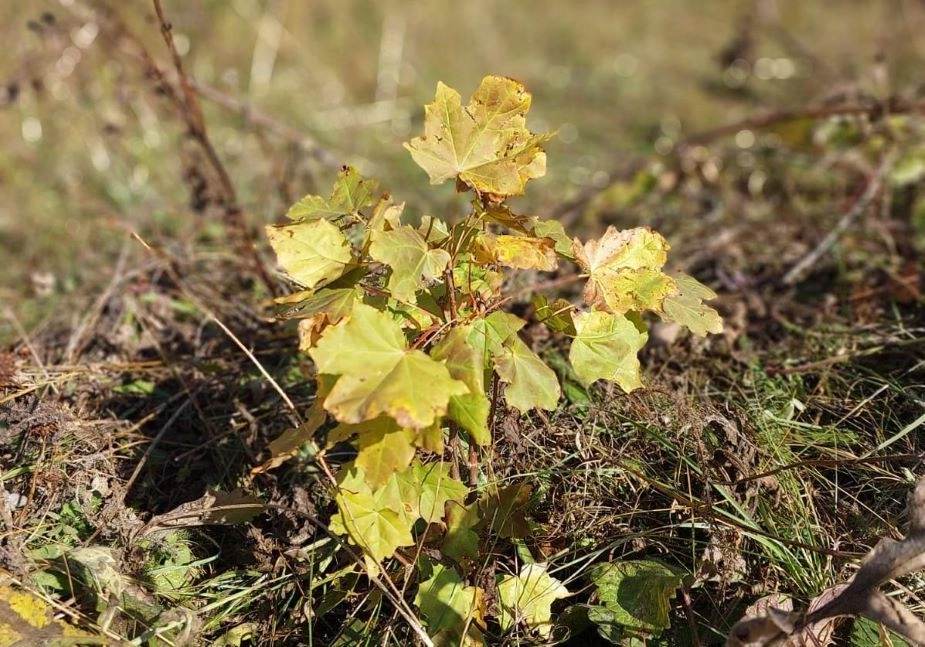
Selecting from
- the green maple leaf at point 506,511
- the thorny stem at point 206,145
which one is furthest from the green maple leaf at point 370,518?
the thorny stem at point 206,145

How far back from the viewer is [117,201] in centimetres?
355

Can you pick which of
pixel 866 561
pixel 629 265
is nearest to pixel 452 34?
pixel 629 265

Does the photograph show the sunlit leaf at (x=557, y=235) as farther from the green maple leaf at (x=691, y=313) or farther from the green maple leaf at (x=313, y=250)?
the green maple leaf at (x=313, y=250)

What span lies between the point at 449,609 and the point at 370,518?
25 cm

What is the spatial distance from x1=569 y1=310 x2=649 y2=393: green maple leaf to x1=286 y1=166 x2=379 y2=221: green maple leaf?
492mm

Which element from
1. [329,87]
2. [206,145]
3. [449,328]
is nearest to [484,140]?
[449,328]

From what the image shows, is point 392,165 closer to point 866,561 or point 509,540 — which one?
point 509,540

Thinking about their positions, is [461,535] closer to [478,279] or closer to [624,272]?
[478,279]

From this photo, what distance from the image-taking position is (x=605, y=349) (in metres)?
1.48

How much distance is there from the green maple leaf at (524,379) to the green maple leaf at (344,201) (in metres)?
0.41

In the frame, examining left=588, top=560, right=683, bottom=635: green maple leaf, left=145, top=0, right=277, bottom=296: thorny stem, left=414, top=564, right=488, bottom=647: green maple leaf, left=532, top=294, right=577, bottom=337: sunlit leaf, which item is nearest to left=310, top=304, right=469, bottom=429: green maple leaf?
left=532, top=294, right=577, bottom=337: sunlit leaf

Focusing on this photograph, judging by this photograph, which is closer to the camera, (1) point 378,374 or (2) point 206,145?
(1) point 378,374

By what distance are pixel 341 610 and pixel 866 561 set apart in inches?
42.3

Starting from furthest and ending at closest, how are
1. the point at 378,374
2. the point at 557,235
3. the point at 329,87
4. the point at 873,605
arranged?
the point at 329,87
the point at 557,235
the point at 873,605
the point at 378,374
